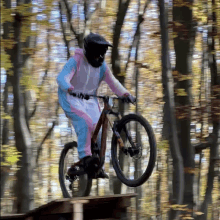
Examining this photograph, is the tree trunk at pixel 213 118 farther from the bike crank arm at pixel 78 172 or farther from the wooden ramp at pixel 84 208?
the bike crank arm at pixel 78 172

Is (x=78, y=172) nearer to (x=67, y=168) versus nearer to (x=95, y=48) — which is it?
(x=67, y=168)

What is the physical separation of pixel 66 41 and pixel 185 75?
461 cm

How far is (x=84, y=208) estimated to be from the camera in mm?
7062

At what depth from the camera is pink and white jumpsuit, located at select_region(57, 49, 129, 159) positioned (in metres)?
6.47

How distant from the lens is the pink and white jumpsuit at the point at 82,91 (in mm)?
6473

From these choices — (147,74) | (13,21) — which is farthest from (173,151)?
(147,74)

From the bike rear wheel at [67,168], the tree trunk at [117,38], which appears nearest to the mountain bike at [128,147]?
the bike rear wheel at [67,168]

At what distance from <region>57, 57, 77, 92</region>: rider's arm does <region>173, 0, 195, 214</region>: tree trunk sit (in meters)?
3.03

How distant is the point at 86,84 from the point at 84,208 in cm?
186

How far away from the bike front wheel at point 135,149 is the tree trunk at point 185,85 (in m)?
3.00

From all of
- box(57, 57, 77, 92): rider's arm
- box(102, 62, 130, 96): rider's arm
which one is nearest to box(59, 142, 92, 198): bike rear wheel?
box(102, 62, 130, 96): rider's arm

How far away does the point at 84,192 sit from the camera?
8.55 m

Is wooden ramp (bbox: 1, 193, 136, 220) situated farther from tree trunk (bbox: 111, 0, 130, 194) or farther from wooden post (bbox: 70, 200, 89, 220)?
tree trunk (bbox: 111, 0, 130, 194)


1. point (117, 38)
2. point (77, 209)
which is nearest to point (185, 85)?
point (117, 38)
